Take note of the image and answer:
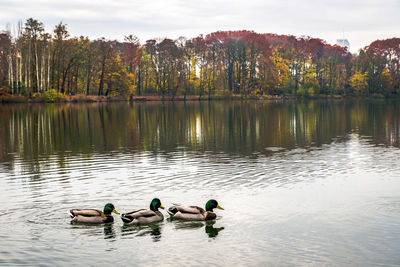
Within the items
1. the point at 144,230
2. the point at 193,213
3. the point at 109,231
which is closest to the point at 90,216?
the point at 109,231

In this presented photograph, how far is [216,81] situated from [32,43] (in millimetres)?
46910

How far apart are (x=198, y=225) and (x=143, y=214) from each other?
67.7 inches

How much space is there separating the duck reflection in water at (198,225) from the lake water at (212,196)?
60 millimetres

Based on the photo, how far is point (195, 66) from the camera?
128 meters

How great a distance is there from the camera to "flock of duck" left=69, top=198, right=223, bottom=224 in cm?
1481

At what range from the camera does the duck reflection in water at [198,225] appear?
1432 centimetres

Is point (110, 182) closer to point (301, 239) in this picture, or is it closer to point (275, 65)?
point (301, 239)

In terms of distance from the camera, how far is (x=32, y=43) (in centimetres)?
10694

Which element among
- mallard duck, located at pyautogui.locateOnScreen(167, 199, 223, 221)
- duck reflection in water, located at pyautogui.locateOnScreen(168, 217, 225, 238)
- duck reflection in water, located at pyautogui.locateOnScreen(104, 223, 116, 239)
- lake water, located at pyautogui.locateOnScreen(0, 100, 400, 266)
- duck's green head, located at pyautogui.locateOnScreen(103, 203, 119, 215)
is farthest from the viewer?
mallard duck, located at pyautogui.locateOnScreen(167, 199, 223, 221)

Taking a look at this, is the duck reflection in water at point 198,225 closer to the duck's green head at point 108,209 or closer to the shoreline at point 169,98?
the duck's green head at point 108,209

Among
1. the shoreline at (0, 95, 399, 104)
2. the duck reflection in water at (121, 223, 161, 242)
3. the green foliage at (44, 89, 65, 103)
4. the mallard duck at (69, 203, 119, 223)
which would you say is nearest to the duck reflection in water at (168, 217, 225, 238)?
the duck reflection in water at (121, 223, 161, 242)

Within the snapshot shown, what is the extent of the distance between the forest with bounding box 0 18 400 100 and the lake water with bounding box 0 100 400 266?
75407 mm

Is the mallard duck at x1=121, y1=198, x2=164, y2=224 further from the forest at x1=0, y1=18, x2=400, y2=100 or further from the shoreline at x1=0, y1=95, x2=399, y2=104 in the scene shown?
the shoreline at x1=0, y1=95, x2=399, y2=104

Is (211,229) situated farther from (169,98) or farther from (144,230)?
(169,98)
